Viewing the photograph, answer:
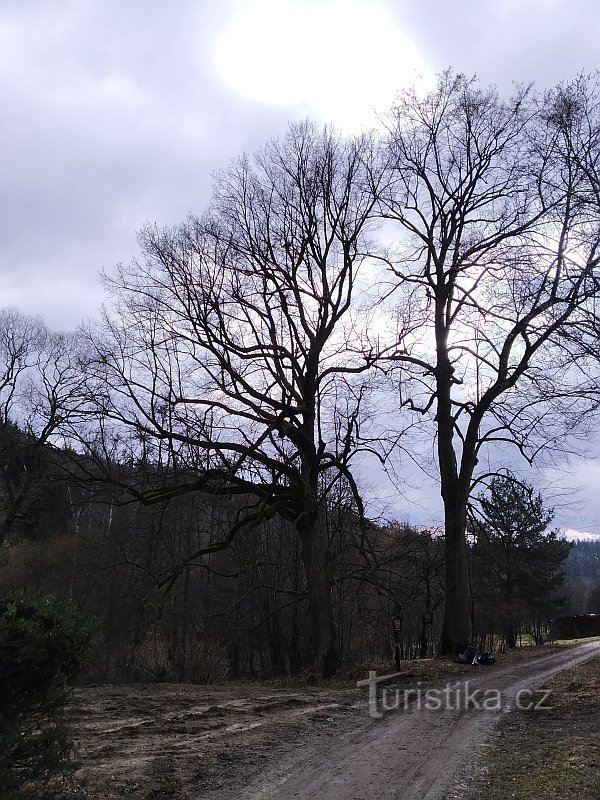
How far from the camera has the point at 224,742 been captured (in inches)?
282

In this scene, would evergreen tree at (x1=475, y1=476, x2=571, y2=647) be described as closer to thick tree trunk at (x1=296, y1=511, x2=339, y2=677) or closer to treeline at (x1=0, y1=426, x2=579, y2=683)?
treeline at (x1=0, y1=426, x2=579, y2=683)

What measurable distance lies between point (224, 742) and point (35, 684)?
379cm

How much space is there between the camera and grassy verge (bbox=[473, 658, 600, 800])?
5602mm

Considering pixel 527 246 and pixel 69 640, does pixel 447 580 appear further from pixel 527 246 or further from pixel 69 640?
pixel 69 640

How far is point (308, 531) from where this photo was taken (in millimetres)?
15586

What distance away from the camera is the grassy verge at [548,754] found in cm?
560

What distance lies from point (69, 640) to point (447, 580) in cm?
1455

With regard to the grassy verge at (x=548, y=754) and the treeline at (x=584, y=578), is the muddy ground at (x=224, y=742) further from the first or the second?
the treeline at (x=584, y=578)

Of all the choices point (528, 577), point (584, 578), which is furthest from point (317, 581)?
point (584, 578)

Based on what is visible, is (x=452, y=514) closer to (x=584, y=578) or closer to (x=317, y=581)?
(x=317, y=581)

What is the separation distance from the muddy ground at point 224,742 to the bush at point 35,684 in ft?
1.55

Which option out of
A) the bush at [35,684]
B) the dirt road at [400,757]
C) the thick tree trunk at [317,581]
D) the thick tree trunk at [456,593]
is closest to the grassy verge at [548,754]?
the dirt road at [400,757]

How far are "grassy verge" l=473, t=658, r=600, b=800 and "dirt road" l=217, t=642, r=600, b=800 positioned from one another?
0.23 metres

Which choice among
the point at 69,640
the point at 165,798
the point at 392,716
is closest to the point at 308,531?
the point at 392,716
